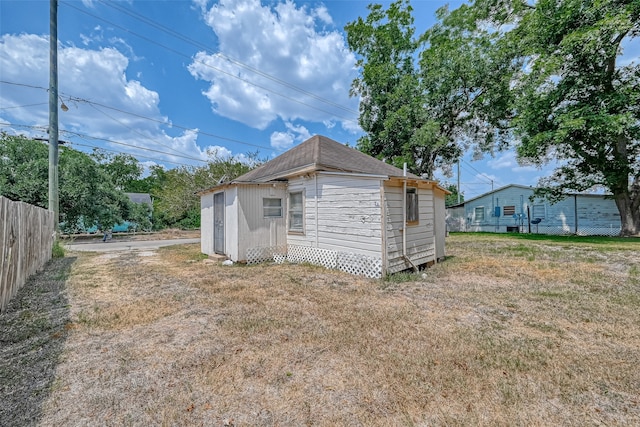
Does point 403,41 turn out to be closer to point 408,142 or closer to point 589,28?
point 408,142

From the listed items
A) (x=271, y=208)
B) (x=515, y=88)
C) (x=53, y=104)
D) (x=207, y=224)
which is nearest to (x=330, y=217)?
(x=271, y=208)

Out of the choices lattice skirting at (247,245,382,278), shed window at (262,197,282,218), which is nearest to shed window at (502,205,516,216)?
lattice skirting at (247,245,382,278)

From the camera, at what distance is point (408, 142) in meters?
16.7

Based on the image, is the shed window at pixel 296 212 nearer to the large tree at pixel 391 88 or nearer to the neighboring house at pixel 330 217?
the neighboring house at pixel 330 217

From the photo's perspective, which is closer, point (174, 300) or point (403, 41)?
point (174, 300)

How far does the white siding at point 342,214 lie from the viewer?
6.29m

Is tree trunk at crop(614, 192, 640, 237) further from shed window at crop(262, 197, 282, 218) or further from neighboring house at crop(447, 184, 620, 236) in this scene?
shed window at crop(262, 197, 282, 218)

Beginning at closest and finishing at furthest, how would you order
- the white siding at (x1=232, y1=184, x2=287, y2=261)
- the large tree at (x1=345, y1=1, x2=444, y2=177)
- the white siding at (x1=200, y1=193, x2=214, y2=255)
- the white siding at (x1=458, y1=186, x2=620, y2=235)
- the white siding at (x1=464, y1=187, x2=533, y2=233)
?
1. the white siding at (x1=232, y1=184, x2=287, y2=261)
2. the white siding at (x1=200, y1=193, x2=214, y2=255)
3. the large tree at (x1=345, y1=1, x2=444, y2=177)
4. the white siding at (x1=458, y1=186, x2=620, y2=235)
5. the white siding at (x1=464, y1=187, x2=533, y2=233)

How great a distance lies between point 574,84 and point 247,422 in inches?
748

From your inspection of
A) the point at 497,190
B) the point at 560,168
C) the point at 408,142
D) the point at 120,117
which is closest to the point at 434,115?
the point at 408,142

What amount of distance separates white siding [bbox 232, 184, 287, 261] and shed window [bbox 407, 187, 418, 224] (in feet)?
12.5

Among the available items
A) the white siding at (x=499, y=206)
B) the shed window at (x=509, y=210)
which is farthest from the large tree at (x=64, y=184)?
the shed window at (x=509, y=210)

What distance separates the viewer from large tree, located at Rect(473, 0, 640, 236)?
12.0 meters

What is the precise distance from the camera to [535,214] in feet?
69.4
